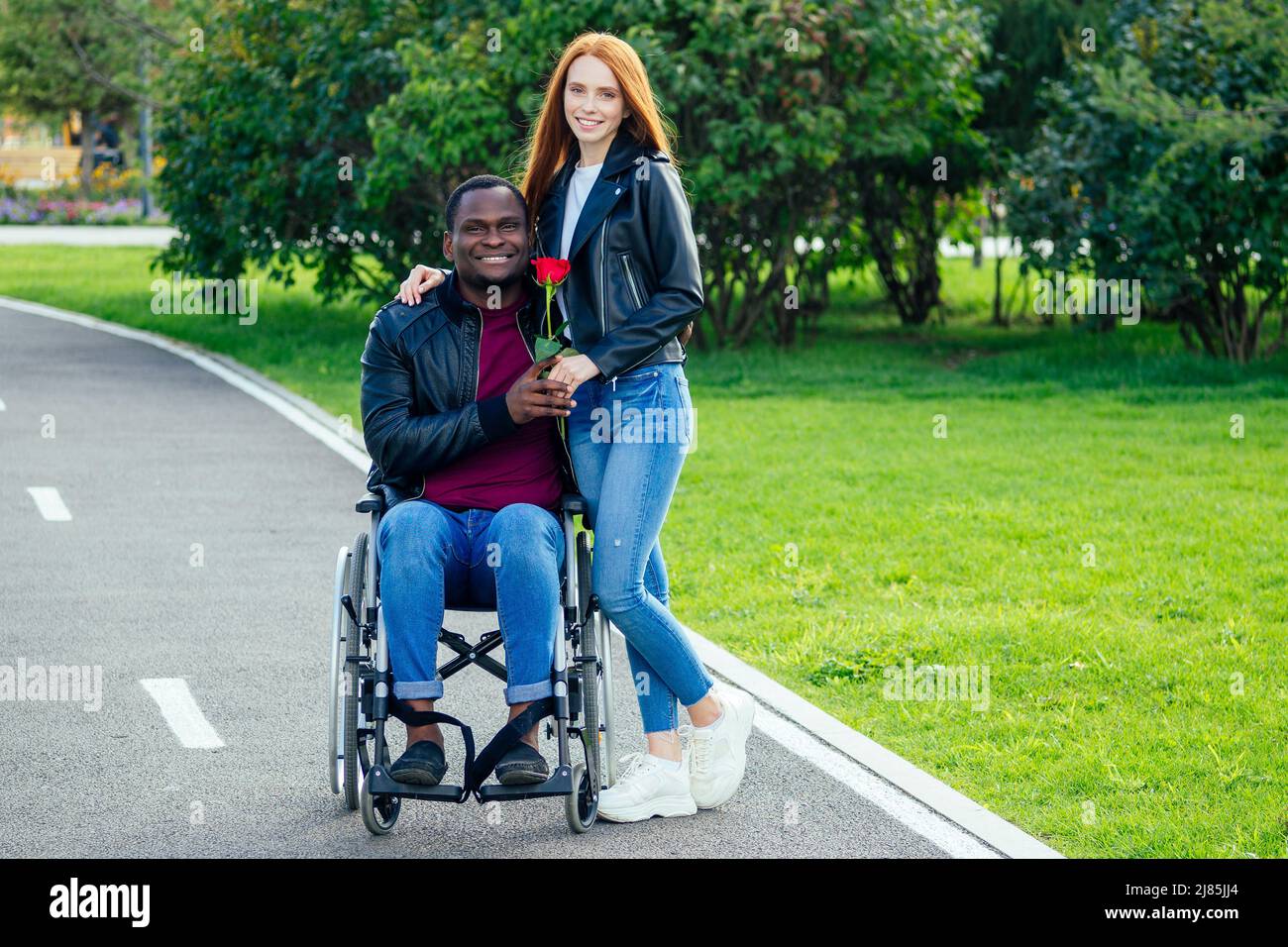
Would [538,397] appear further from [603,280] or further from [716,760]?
[716,760]

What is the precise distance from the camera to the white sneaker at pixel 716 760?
500cm

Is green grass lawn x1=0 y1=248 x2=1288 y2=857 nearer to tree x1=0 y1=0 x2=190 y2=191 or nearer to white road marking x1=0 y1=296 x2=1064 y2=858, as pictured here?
white road marking x1=0 y1=296 x2=1064 y2=858

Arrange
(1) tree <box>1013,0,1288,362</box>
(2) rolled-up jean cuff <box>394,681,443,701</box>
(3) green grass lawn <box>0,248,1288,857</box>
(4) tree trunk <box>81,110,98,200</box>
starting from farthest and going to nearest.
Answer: (4) tree trunk <box>81,110,98,200</box>
(1) tree <box>1013,0,1288,362</box>
(3) green grass lawn <box>0,248,1288,857</box>
(2) rolled-up jean cuff <box>394,681,443,701</box>

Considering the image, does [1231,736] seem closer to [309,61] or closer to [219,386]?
[219,386]

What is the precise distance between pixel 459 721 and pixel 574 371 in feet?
3.00

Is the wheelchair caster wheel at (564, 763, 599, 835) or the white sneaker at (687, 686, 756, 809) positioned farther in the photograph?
the white sneaker at (687, 686, 756, 809)

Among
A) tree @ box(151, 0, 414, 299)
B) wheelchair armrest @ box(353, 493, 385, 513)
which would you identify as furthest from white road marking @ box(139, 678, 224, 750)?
tree @ box(151, 0, 414, 299)

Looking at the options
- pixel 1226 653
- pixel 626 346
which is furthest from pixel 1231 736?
pixel 626 346

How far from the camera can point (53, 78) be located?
43.5m

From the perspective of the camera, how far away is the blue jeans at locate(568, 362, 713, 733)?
480 centimetres

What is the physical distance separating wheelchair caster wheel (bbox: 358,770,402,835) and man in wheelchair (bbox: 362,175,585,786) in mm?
130

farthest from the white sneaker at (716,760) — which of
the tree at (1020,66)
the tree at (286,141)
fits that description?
the tree at (1020,66)

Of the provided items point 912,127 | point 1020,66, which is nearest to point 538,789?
point 912,127
